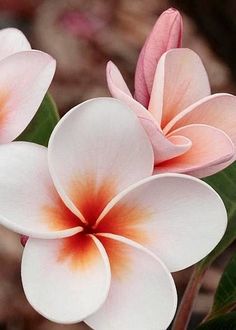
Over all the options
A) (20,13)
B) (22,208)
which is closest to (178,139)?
(22,208)

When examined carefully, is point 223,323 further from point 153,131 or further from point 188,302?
point 153,131

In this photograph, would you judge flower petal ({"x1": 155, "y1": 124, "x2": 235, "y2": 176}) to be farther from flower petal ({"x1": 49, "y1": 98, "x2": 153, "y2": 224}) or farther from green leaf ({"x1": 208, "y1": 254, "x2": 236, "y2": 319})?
green leaf ({"x1": 208, "y1": 254, "x2": 236, "y2": 319})

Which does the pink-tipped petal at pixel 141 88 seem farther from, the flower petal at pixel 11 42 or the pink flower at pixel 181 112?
the flower petal at pixel 11 42

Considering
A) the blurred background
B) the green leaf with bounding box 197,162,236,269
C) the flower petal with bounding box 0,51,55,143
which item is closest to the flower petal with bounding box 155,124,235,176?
the flower petal with bounding box 0,51,55,143

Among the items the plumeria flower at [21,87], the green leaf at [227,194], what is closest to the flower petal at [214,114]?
the plumeria flower at [21,87]

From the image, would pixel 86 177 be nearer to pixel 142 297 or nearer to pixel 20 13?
pixel 142 297

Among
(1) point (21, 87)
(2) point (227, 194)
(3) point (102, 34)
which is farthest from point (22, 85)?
(3) point (102, 34)
